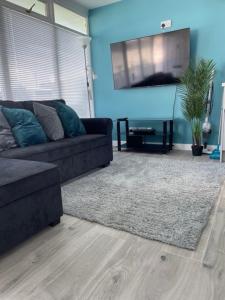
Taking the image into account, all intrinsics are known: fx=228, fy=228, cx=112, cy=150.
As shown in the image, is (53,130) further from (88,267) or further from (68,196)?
(88,267)

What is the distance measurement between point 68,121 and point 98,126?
0.40 meters

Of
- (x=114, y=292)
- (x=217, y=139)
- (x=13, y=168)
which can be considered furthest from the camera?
(x=217, y=139)

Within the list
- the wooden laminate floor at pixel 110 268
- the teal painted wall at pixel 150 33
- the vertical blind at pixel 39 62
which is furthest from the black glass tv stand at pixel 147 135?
the wooden laminate floor at pixel 110 268

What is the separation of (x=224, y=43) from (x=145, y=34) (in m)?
1.23

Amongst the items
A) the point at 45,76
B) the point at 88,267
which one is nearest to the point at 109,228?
the point at 88,267

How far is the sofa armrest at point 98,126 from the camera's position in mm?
2914

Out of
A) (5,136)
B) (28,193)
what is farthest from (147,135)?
(28,193)

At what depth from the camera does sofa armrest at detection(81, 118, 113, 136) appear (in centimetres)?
291

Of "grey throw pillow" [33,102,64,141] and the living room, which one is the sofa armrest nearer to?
the living room

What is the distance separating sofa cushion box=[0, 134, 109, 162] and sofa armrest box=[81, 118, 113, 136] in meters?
0.11

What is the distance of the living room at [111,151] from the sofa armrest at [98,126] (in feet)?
0.04

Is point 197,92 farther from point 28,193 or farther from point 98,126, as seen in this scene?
point 28,193

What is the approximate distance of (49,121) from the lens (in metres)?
2.59

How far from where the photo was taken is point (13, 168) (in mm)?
1460
